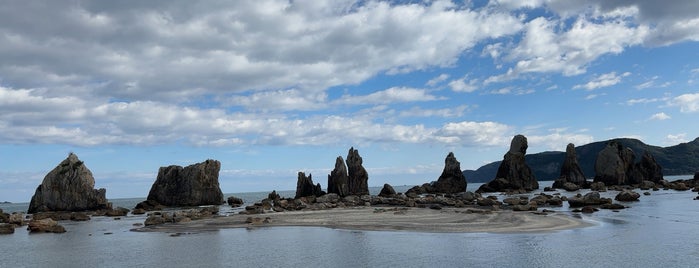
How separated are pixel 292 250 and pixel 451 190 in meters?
105

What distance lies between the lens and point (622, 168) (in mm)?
140250

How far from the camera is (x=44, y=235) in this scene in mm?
49531

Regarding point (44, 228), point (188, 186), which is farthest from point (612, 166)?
point (44, 228)

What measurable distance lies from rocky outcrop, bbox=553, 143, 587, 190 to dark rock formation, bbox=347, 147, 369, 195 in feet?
182

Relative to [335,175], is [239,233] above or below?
below

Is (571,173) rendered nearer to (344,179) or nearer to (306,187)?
(344,179)

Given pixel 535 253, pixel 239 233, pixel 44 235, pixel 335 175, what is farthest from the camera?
pixel 335 175

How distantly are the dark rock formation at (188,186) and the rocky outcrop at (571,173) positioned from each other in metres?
93.8

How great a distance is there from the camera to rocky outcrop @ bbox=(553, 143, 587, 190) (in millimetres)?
140825

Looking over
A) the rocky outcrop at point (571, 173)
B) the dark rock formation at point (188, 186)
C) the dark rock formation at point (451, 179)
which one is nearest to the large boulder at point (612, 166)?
the rocky outcrop at point (571, 173)

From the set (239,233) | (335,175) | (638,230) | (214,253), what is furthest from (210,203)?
(638,230)

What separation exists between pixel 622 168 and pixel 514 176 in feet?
102

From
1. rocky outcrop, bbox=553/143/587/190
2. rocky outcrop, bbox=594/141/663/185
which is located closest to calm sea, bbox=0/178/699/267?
rocky outcrop, bbox=553/143/587/190

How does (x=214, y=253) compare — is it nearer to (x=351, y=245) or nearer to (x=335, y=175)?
(x=351, y=245)
